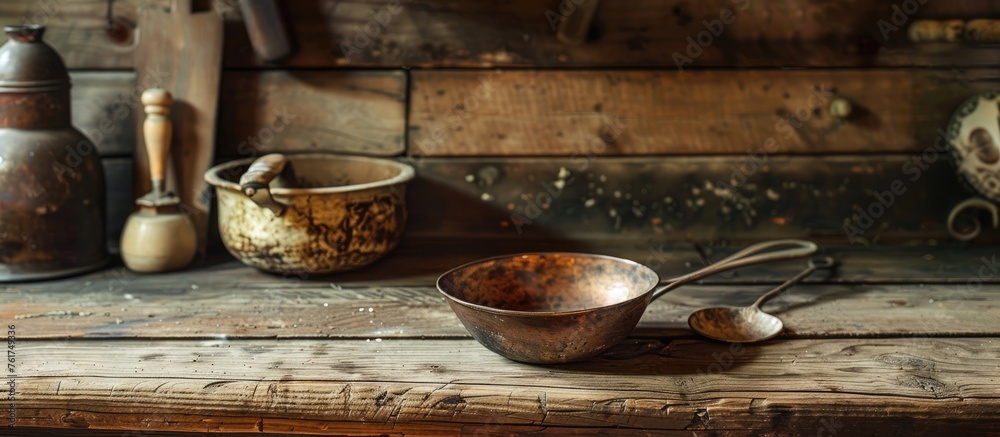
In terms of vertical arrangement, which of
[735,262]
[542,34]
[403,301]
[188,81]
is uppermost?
[542,34]

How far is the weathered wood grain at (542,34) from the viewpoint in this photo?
4.16 ft

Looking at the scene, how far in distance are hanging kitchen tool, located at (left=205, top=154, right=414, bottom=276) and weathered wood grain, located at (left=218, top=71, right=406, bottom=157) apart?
0.44 feet

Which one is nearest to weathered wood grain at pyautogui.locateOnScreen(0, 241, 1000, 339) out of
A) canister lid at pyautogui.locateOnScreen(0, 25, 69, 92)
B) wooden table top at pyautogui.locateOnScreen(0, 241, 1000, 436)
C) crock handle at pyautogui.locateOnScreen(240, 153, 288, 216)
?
wooden table top at pyautogui.locateOnScreen(0, 241, 1000, 436)

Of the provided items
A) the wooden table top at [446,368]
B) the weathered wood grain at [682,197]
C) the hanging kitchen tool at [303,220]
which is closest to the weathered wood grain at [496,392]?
the wooden table top at [446,368]

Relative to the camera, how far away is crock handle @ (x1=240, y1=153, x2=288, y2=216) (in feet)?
3.35

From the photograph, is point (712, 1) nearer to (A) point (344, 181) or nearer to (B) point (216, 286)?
(A) point (344, 181)

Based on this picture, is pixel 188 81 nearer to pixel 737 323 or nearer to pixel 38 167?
pixel 38 167

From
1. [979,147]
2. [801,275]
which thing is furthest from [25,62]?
[979,147]

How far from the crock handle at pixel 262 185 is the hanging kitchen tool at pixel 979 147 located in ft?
3.14

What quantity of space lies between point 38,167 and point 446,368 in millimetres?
626

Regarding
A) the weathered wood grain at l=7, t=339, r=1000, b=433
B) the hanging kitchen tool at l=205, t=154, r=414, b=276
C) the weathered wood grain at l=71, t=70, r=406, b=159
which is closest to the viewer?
the weathered wood grain at l=7, t=339, r=1000, b=433

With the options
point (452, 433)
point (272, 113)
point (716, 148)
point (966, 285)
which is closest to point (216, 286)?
point (272, 113)

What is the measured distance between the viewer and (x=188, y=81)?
49.0 inches

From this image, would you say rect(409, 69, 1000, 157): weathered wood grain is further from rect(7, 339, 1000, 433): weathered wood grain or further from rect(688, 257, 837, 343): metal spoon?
rect(7, 339, 1000, 433): weathered wood grain
